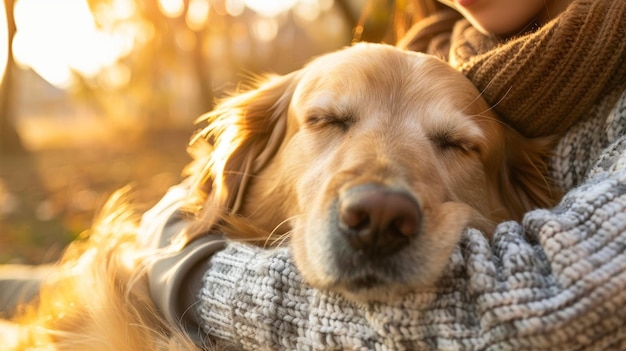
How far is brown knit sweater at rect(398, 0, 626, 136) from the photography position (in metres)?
2.14

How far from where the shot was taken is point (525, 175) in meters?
2.55

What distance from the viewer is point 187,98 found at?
17500 mm

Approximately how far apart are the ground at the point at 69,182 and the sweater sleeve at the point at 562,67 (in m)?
2.86

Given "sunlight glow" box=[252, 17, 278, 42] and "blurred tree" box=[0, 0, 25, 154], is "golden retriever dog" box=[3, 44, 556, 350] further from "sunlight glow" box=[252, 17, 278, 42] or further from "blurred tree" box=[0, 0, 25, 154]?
"blurred tree" box=[0, 0, 25, 154]

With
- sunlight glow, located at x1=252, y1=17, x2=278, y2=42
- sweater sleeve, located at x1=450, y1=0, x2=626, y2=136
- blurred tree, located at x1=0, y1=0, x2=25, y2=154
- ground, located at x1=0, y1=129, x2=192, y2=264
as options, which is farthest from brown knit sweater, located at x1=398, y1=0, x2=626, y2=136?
blurred tree, located at x1=0, y1=0, x2=25, y2=154

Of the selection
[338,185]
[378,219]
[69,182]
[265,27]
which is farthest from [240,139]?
[265,27]

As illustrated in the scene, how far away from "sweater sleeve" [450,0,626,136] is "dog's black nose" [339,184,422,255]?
2.87ft

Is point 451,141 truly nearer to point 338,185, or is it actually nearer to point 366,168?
point 366,168

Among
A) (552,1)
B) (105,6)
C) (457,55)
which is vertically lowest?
(105,6)

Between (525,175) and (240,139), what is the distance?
121 centimetres

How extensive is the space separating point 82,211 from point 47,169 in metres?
3.87

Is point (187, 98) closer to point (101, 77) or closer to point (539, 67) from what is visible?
point (101, 77)

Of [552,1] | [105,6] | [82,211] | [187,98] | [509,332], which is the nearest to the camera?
[509,332]

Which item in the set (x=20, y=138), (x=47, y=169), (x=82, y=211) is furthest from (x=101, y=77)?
(x=82, y=211)
